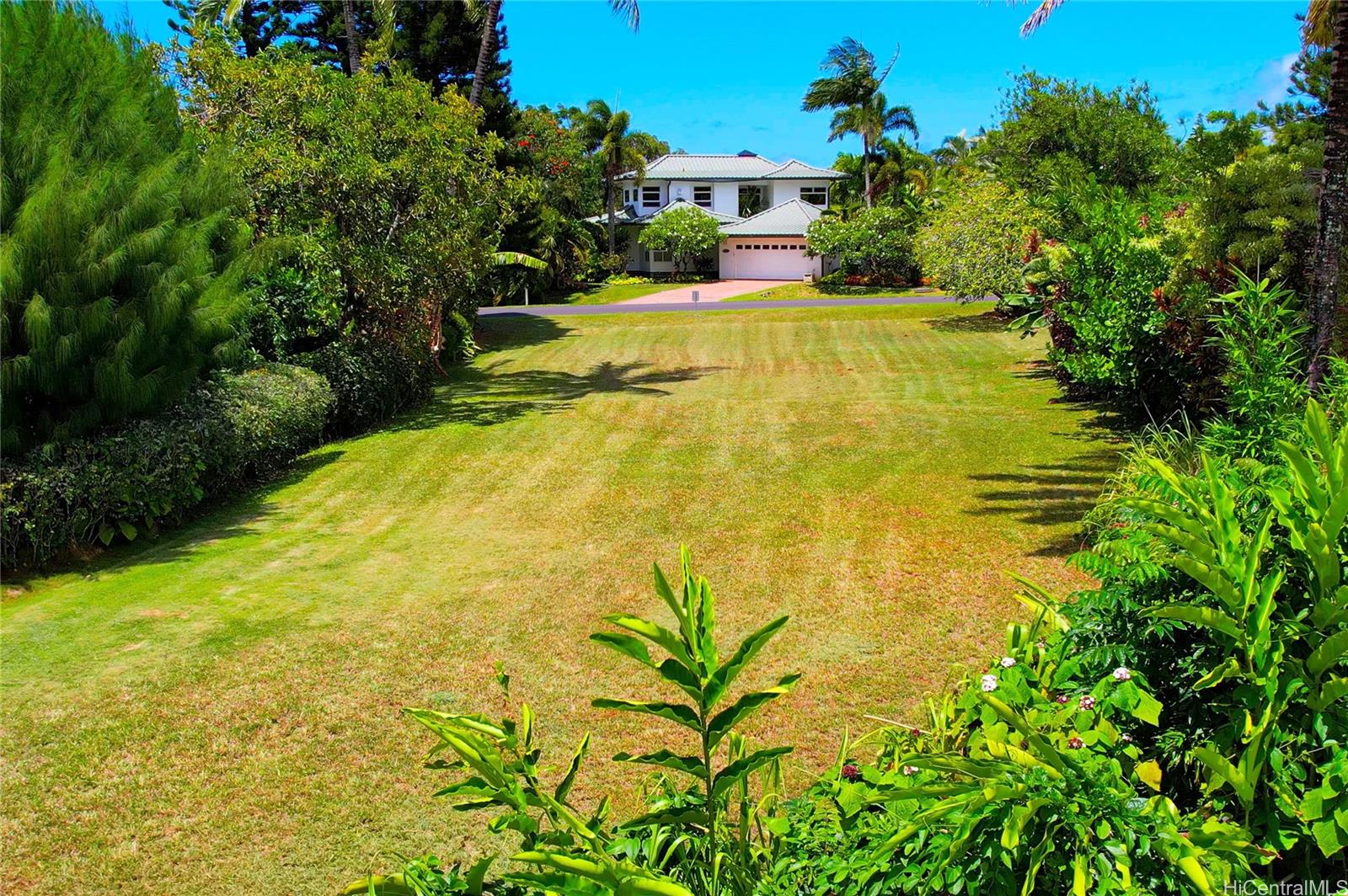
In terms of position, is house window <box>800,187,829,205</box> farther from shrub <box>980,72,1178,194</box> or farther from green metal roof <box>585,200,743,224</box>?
shrub <box>980,72,1178,194</box>

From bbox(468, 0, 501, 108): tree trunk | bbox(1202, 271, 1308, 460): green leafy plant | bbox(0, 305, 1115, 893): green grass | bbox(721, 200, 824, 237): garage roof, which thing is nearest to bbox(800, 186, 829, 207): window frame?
bbox(721, 200, 824, 237): garage roof

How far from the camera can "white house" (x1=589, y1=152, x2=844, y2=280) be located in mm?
54188

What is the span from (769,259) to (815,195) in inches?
394

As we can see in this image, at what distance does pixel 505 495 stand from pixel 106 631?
460 cm

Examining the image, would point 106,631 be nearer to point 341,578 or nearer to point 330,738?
point 341,578

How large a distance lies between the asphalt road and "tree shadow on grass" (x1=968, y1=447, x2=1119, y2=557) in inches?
945

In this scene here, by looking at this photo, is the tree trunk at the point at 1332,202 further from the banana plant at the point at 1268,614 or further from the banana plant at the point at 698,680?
the banana plant at the point at 698,680

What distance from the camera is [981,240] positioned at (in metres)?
25.4

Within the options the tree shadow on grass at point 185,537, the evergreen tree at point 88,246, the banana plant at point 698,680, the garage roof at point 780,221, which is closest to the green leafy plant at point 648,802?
the banana plant at point 698,680

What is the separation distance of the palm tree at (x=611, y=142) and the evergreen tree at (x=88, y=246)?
43034mm

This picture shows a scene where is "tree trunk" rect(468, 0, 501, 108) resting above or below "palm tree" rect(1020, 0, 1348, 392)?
above

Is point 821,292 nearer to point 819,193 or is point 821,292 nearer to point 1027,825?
point 819,193

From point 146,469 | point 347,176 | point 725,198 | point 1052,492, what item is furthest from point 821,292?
point 146,469

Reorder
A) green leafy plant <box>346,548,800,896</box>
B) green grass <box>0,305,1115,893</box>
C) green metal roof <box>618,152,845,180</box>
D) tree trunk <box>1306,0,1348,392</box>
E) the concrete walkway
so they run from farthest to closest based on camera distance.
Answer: green metal roof <box>618,152,845,180</box> < the concrete walkway < tree trunk <box>1306,0,1348,392</box> < green grass <box>0,305,1115,893</box> < green leafy plant <box>346,548,800,896</box>
